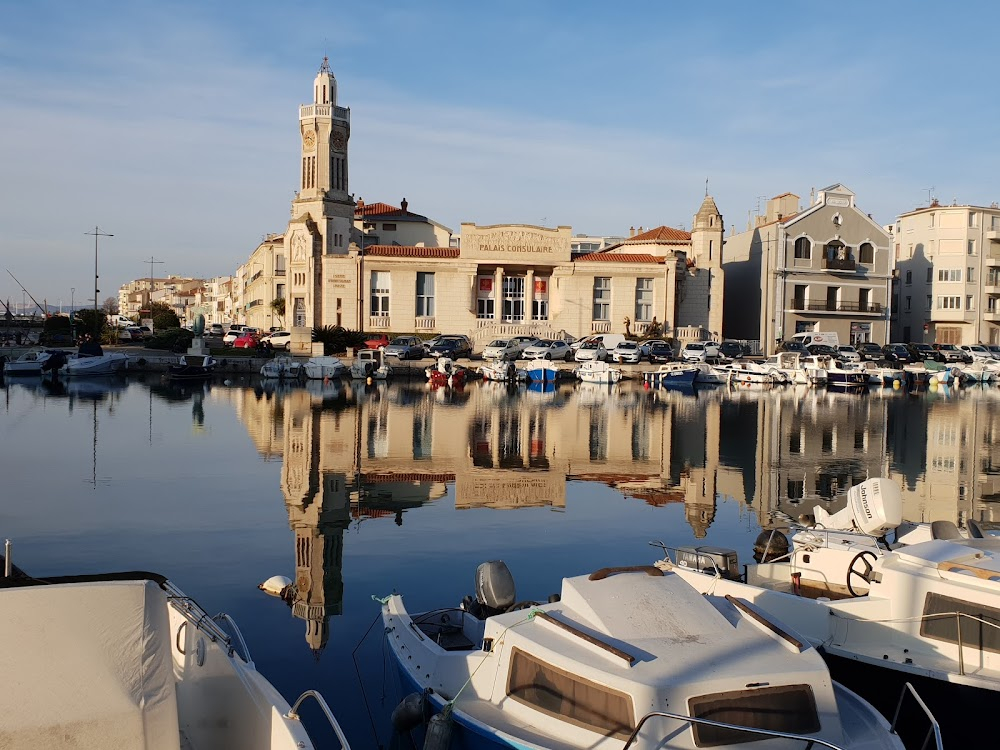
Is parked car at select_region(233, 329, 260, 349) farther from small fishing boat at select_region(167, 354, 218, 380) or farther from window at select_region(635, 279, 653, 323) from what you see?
window at select_region(635, 279, 653, 323)

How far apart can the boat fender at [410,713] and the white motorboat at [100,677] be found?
1823mm

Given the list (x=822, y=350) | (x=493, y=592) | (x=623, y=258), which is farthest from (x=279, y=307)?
(x=493, y=592)

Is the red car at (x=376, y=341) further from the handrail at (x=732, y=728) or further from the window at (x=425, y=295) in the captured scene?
the handrail at (x=732, y=728)

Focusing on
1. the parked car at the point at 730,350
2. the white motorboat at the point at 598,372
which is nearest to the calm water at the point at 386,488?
the white motorboat at the point at 598,372

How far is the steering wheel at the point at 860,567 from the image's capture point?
37.6 feet

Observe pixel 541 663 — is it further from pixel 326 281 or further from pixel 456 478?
pixel 326 281

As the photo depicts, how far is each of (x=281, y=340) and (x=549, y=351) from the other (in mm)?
18624

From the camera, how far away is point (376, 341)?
210ft

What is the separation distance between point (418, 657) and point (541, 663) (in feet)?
6.75

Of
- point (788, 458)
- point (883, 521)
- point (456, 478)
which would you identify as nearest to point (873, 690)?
point (883, 521)

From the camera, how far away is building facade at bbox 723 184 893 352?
2813 inches

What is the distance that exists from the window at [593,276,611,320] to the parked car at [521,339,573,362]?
6.29 metres

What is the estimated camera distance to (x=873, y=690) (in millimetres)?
9992

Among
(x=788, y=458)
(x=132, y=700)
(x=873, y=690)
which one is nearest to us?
(x=132, y=700)
